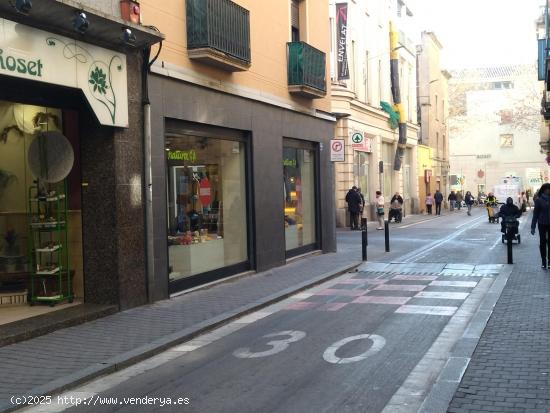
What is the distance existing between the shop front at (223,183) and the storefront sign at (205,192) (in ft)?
0.06

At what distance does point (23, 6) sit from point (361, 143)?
74.7ft

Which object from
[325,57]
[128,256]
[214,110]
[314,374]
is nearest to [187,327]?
[128,256]

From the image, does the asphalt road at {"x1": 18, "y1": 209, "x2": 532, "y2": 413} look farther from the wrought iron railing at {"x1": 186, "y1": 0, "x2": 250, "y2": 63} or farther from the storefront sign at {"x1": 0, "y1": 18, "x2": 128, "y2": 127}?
the wrought iron railing at {"x1": 186, "y1": 0, "x2": 250, "y2": 63}

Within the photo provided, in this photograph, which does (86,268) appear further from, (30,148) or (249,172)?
(249,172)

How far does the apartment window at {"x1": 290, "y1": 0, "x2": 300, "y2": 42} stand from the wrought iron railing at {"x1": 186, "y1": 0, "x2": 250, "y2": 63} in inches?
146

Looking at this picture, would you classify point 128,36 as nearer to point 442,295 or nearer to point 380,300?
point 380,300

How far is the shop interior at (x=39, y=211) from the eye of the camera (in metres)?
8.93

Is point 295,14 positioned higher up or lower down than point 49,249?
higher up

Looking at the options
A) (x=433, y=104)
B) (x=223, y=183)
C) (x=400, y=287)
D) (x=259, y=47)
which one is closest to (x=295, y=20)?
(x=259, y=47)

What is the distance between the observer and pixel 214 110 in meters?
11.6

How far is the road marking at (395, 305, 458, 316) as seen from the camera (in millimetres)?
8930

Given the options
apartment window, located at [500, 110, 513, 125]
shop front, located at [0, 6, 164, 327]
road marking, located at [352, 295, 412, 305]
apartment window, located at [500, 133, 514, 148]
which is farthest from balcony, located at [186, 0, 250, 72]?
apartment window, located at [500, 133, 514, 148]

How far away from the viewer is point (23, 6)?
22.6 ft

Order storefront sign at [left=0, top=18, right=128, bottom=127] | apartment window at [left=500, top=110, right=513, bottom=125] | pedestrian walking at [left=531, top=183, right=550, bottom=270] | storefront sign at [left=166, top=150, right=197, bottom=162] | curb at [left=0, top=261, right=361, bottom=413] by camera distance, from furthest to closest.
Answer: apartment window at [left=500, top=110, right=513, bottom=125] < pedestrian walking at [left=531, top=183, right=550, bottom=270] < storefront sign at [left=166, top=150, right=197, bottom=162] < storefront sign at [left=0, top=18, right=128, bottom=127] < curb at [left=0, top=261, right=361, bottom=413]
